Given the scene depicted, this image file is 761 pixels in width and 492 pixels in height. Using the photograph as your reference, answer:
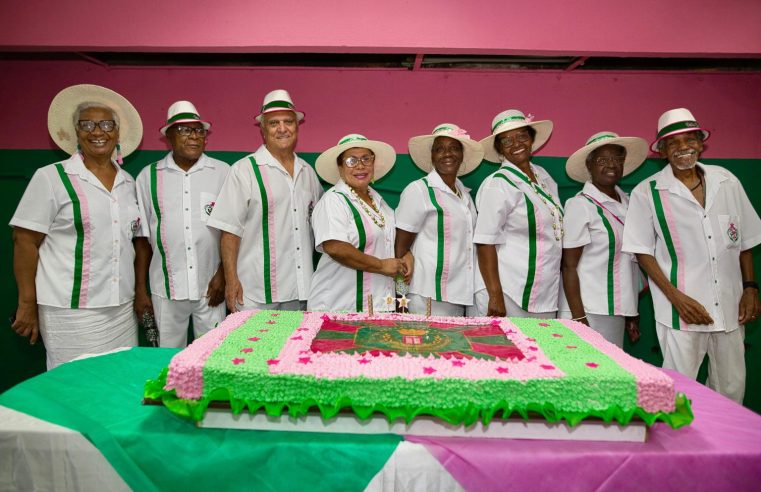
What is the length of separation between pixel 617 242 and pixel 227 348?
2.36 meters

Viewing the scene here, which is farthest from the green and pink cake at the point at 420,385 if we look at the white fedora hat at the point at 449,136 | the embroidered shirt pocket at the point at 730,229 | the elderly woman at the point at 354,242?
the white fedora hat at the point at 449,136

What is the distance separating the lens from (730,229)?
2809mm

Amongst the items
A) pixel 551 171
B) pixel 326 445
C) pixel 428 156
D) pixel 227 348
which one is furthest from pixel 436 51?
pixel 326 445

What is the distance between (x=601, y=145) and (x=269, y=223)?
212cm

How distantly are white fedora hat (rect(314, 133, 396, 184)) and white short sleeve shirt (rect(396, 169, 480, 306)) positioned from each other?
1.16 feet

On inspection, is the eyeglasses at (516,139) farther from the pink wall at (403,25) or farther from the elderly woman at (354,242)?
the elderly woman at (354,242)

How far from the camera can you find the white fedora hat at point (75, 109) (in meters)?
2.95

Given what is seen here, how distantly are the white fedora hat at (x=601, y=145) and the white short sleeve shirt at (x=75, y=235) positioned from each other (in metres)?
2.84

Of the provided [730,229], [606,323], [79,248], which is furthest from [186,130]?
[730,229]

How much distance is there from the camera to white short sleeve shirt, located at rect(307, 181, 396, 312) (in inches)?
111

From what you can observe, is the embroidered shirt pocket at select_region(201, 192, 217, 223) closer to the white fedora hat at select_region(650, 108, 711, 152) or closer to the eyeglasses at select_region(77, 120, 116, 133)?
the eyeglasses at select_region(77, 120, 116, 133)

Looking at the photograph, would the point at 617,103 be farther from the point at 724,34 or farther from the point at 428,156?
the point at 428,156

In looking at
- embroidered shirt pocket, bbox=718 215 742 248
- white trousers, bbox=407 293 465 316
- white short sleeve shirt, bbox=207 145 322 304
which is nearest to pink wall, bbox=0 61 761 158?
white short sleeve shirt, bbox=207 145 322 304

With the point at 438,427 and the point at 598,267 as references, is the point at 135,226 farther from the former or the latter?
the point at 598,267
